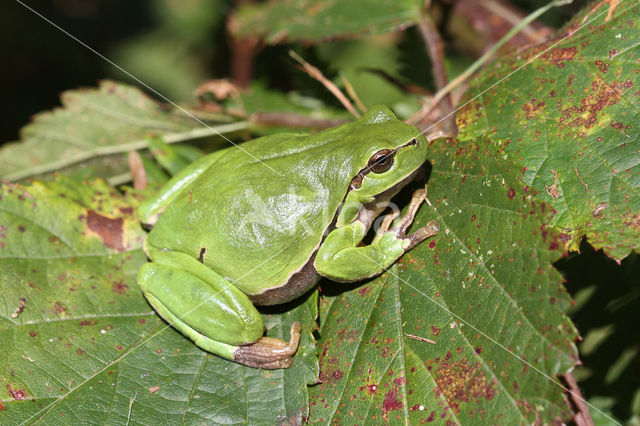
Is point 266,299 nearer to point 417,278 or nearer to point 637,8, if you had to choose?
point 417,278

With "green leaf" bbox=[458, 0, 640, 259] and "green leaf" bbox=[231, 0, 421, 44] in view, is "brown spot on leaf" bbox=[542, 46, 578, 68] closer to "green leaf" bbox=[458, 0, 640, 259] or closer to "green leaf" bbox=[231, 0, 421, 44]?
"green leaf" bbox=[458, 0, 640, 259]

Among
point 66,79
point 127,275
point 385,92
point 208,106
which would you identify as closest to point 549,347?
point 127,275

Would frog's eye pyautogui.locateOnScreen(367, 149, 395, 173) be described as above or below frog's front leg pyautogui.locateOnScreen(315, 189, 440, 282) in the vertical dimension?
above

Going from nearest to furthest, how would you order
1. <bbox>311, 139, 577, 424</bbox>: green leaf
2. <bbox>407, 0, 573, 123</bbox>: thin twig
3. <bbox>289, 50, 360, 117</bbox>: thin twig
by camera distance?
1. <bbox>311, 139, 577, 424</bbox>: green leaf
2. <bbox>407, 0, 573, 123</bbox>: thin twig
3. <bbox>289, 50, 360, 117</bbox>: thin twig

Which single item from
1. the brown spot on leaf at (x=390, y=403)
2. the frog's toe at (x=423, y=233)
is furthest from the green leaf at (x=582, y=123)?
the brown spot on leaf at (x=390, y=403)

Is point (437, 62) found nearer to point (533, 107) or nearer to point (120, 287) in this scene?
point (533, 107)

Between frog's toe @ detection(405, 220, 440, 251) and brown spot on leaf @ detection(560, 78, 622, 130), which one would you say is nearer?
brown spot on leaf @ detection(560, 78, 622, 130)

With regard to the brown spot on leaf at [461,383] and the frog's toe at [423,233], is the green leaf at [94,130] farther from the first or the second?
→ the brown spot on leaf at [461,383]

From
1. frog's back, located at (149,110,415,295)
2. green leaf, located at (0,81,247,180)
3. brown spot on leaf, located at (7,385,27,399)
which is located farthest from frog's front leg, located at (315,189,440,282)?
green leaf, located at (0,81,247,180)
